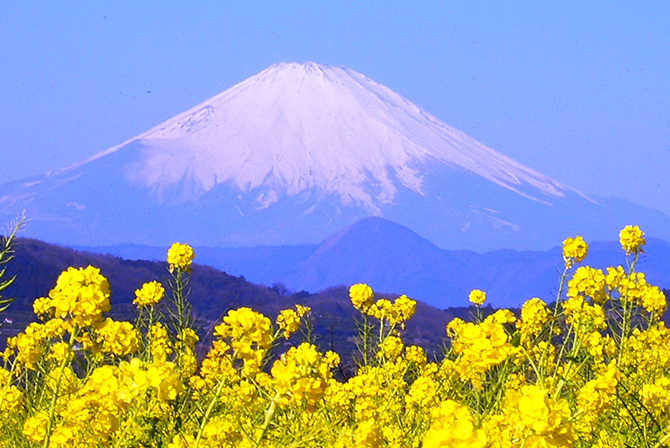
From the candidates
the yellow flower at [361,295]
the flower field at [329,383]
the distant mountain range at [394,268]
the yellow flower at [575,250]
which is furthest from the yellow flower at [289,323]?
the distant mountain range at [394,268]

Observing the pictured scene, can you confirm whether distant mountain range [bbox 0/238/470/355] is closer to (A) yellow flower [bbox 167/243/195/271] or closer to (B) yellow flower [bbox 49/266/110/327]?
(A) yellow flower [bbox 167/243/195/271]

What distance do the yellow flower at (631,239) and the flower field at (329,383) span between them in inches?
0.5

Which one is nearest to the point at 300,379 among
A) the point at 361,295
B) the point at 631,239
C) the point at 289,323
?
the point at 289,323

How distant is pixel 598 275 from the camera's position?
3.88 meters

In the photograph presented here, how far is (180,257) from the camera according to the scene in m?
4.68

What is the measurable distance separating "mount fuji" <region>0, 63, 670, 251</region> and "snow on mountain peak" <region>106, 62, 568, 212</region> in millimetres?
279

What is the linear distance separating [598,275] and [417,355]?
6.84ft

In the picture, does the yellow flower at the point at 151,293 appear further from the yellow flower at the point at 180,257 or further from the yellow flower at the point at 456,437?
the yellow flower at the point at 456,437

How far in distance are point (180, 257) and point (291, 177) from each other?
15726 centimetres

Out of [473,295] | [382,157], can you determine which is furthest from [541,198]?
[473,295]

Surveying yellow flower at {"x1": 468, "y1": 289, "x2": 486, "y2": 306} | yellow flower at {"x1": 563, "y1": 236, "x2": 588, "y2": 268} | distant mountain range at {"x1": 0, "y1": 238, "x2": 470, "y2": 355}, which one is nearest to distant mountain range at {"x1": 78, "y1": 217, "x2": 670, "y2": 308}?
distant mountain range at {"x1": 0, "y1": 238, "x2": 470, "y2": 355}

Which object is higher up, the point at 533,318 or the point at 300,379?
the point at 533,318

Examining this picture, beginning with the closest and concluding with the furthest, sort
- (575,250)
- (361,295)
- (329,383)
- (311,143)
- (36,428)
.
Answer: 1. (36,428)
2. (329,383)
3. (575,250)
4. (361,295)
5. (311,143)

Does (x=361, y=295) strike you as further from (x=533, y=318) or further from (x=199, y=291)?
(x=199, y=291)
